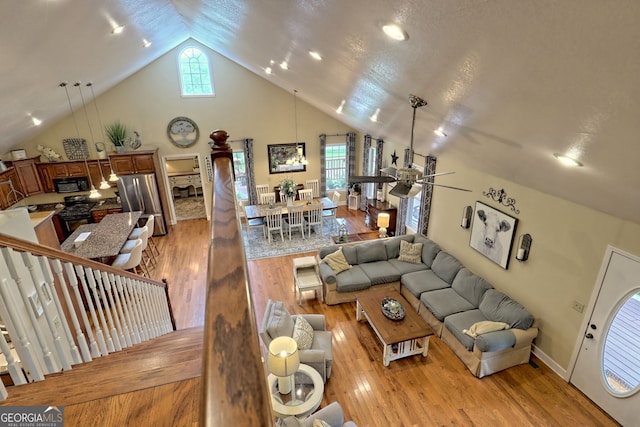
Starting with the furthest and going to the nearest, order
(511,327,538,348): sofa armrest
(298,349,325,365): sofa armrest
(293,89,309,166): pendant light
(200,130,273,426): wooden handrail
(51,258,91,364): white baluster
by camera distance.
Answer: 1. (293,89,309,166): pendant light
2. (511,327,538,348): sofa armrest
3. (298,349,325,365): sofa armrest
4. (51,258,91,364): white baluster
5. (200,130,273,426): wooden handrail

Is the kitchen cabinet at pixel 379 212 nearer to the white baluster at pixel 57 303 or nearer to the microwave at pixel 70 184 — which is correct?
the white baluster at pixel 57 303

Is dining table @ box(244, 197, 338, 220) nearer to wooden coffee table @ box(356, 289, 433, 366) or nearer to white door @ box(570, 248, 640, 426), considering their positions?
wooden coffee table @ box(356, 289, 433, 366)

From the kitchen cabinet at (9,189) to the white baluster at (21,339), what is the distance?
23.2 ft

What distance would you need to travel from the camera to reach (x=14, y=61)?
3.40 m

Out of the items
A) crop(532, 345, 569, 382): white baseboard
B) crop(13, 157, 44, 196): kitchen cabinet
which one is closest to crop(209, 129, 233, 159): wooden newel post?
crop(532, 345, 569, 382): white baseboard

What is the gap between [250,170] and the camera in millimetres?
9742

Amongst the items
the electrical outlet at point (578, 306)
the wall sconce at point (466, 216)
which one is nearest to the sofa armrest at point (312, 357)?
the electrical outlet at point (578, 306)

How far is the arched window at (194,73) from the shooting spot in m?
8.67

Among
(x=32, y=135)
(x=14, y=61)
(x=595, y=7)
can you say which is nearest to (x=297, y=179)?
(x=32, y=135)

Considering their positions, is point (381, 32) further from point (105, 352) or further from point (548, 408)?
point (548, 408)

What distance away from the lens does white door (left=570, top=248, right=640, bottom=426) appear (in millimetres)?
3705

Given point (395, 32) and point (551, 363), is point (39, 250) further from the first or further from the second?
point (551, 363)

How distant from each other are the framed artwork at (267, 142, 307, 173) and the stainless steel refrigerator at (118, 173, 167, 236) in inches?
128

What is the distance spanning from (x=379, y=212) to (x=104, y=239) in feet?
19.9
